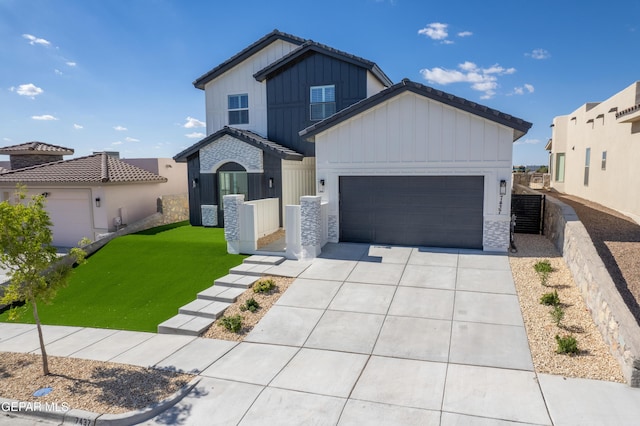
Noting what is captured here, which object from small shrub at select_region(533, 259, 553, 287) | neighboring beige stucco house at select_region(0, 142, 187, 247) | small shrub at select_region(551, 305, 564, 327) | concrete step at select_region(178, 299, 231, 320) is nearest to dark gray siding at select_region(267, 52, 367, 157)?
neighboring beige stucco house at select_region(0, 142, 187, 247)

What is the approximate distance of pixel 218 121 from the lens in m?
19.9

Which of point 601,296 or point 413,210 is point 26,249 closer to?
point 601,296

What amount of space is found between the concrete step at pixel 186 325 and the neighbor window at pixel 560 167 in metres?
26.6

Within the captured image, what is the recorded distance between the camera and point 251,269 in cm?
1168

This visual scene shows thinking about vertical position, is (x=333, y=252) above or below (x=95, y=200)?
below

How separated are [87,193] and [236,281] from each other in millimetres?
10946

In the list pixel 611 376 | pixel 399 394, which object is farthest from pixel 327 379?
pixel 611 376

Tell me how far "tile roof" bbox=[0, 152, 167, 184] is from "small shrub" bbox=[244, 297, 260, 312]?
36.0 feet

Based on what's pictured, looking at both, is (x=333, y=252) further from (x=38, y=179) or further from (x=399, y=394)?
(x=38, y=179)

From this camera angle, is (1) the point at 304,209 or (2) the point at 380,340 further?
(1) the point at 304,209

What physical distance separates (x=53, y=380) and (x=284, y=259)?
22.3ft

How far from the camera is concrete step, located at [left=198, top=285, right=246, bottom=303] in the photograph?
32.6 ft

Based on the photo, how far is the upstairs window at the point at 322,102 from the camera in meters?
17.4

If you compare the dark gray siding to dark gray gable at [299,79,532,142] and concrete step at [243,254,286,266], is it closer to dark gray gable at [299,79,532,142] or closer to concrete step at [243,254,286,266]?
dark gray gable at [299,79,532,142]
